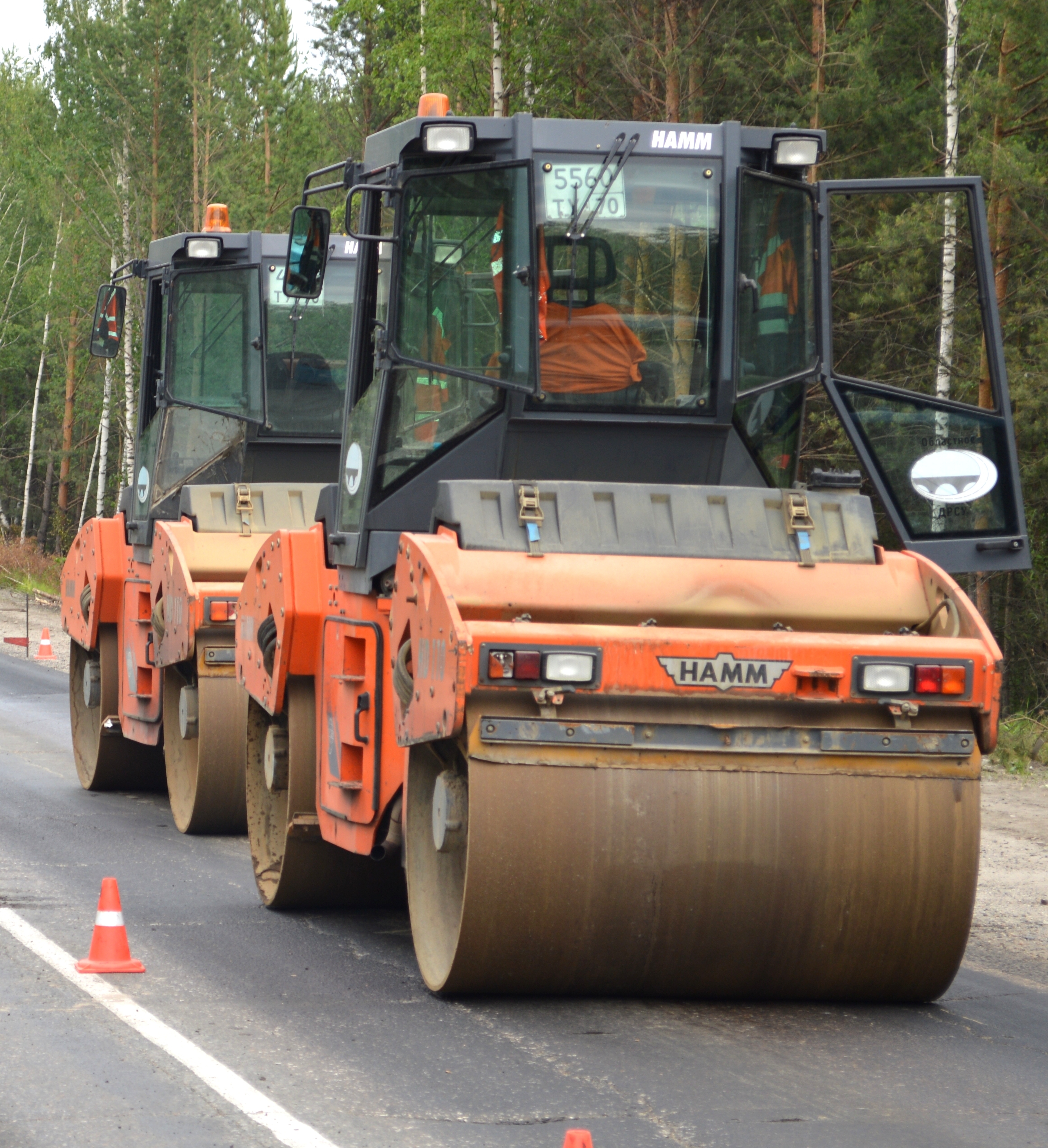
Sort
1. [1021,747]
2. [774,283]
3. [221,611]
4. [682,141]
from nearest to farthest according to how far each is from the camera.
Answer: [682,141]
[774,283]
[221,611]
[1021,747]

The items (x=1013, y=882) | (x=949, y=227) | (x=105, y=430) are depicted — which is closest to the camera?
(x=1013, y=882)

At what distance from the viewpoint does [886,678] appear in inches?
217

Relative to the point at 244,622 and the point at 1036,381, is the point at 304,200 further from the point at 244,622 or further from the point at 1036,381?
the point at 1036,381

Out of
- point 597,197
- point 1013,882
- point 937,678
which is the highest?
point 597,197

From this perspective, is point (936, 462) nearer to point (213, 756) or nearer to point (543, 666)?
point (543, 666)

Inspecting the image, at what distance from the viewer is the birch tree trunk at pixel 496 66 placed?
91.0ft

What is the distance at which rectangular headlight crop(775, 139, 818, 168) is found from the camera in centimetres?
671

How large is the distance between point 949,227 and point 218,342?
902 centimetres

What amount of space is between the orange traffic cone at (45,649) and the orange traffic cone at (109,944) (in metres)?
18.3

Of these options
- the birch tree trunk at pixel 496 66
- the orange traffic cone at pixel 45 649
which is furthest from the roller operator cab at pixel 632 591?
the birch tree trunk at pixel 496 66

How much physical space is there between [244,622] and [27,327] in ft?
131

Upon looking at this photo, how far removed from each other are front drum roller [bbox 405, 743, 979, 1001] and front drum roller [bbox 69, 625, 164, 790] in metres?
6.96

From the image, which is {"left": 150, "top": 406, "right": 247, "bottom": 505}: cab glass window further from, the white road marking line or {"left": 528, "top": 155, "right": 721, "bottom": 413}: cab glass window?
{"left": 528, "top": 155, "right": 721, "bottom": 413}: cab glass window

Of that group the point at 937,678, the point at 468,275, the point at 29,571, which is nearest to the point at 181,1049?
the point at 937,678
